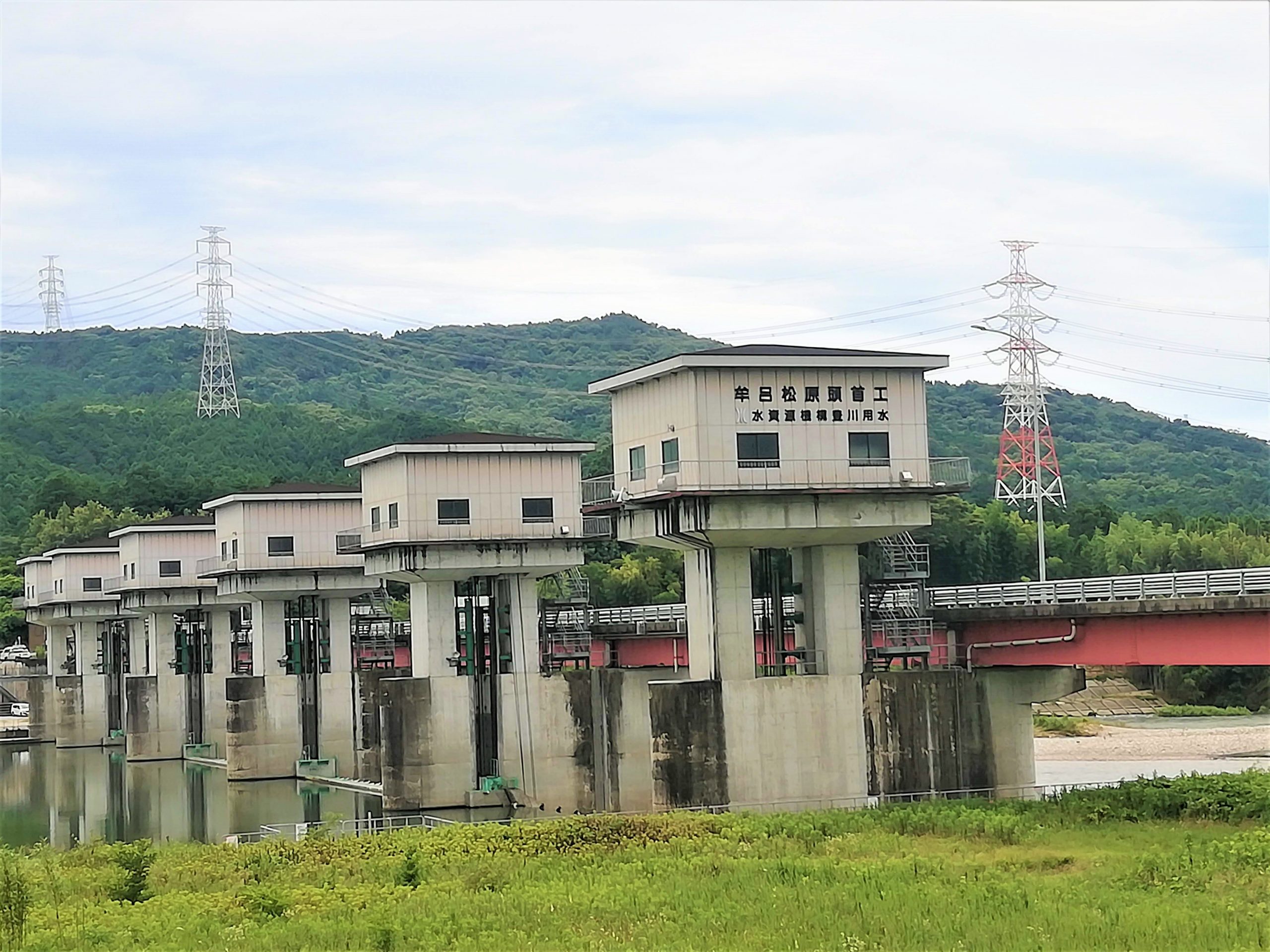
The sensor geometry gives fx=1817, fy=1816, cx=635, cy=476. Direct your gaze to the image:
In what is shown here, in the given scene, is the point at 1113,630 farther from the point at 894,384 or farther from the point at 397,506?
the point at 397,506

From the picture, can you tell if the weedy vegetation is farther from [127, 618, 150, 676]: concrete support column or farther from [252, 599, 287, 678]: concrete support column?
[127, 618, 150, 676]: concrete support column

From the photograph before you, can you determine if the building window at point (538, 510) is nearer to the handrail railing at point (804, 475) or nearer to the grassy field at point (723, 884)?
the handrail railing at point (804, 475)

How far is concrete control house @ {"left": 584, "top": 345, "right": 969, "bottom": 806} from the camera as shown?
5131cm

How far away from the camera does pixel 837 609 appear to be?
5375 cm

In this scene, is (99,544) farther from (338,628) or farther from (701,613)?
(701,613)

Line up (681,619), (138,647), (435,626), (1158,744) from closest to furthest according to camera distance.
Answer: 1. (435,626)
2. (681,619)
3. (1158,744)
4. (138,647)

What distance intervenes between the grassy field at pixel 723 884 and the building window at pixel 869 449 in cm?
990

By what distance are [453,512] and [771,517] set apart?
1718 centimetres

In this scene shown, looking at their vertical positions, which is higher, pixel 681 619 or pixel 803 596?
pixel 803 596

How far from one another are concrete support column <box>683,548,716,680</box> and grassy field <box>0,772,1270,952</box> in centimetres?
506

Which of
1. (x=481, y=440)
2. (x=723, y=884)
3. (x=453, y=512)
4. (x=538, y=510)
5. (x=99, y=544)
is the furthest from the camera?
(x=99, y=544)

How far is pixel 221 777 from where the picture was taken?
88.8 meters

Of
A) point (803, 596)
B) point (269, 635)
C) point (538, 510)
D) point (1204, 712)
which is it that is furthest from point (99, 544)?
point (803, 596)

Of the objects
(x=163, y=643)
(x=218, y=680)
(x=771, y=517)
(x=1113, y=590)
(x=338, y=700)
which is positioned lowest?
(x=338, y=700)
